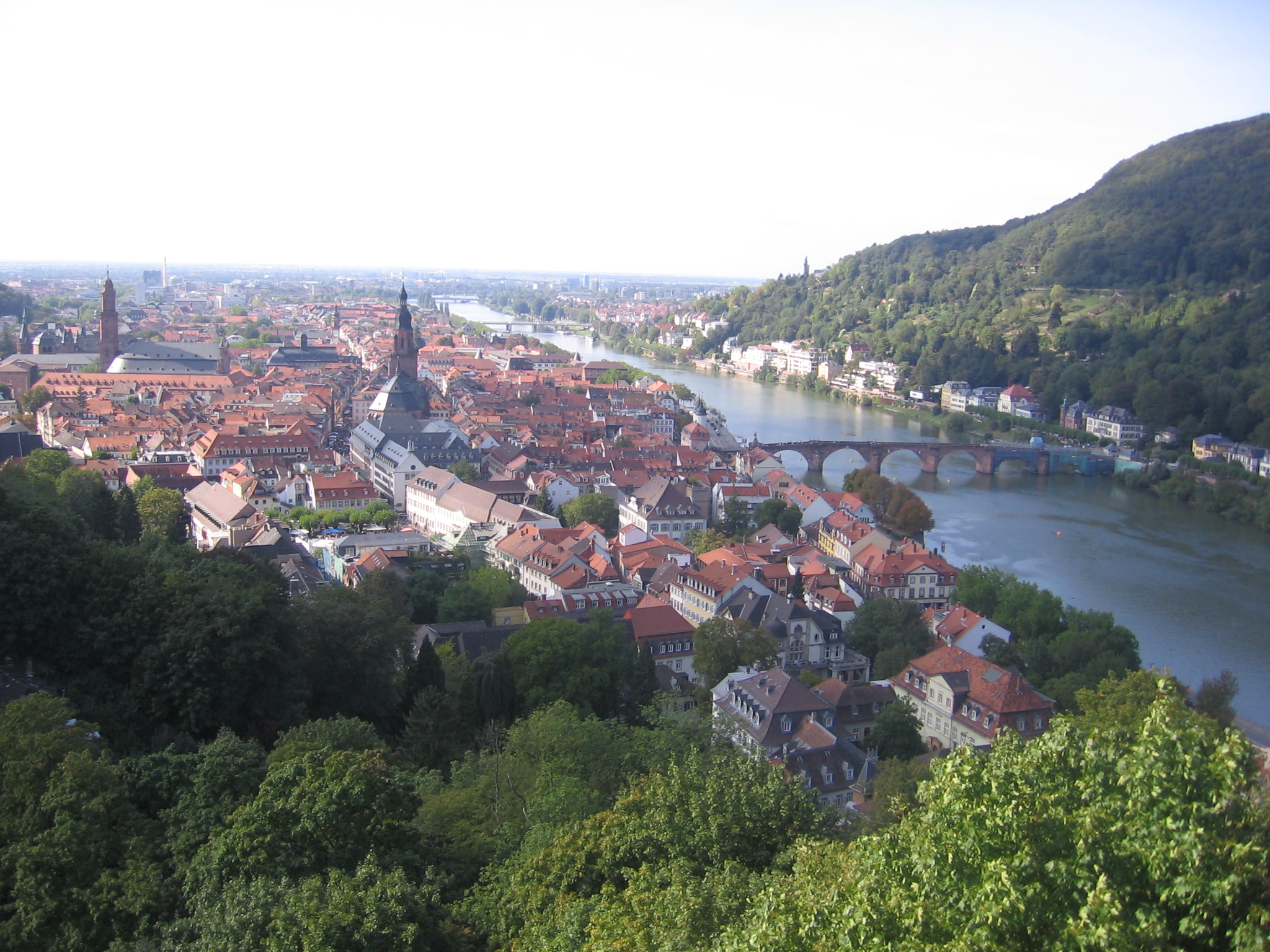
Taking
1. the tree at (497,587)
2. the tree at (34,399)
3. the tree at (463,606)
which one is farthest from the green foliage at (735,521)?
the tree at (34,399)

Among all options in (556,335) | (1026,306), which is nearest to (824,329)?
(1026,306)

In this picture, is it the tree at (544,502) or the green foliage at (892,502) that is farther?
the green foliage at (892,502)

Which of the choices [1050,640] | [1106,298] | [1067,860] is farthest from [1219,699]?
[1106,298]

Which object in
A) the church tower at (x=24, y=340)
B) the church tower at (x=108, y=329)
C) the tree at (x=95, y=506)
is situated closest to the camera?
the tree at (x=95, y=506)

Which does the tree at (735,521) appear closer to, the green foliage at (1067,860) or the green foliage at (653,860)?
the green foliage at (653,860)

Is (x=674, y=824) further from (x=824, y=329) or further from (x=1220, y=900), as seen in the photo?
(x=824, y=329)

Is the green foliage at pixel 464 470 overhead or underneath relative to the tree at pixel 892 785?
Answer: underneath

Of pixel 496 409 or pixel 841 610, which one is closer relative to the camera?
pixel 841 610
